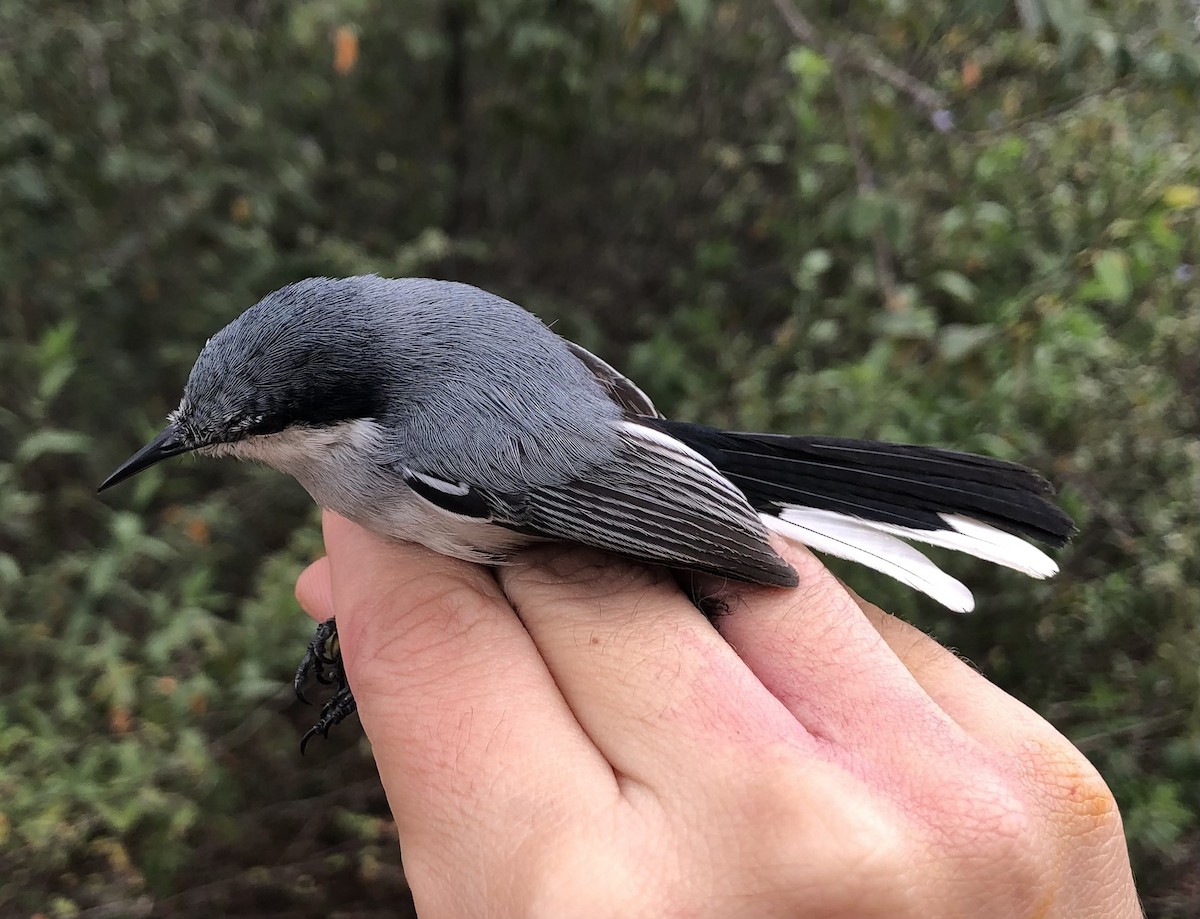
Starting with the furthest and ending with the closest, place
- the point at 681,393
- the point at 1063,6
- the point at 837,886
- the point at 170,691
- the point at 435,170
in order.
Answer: the point at 435,170, the point at 681,393, the point at 170,691, the point at 1063,6, the point at 837,886

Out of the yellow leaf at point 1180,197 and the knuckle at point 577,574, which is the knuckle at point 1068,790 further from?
the yellow leaf at point 1180,197

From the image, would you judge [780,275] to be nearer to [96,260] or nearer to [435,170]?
[435,170]

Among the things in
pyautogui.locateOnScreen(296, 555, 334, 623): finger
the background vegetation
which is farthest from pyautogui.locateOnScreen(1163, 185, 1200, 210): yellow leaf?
pyautogui.locateOnScreen(296, 555, 334, 623): finger

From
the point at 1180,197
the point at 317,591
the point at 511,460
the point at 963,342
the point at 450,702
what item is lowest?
the point at 317,591

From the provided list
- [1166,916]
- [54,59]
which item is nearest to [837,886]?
[1166,916]

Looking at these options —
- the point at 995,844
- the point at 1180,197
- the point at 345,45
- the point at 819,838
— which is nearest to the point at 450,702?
the point at 819,838

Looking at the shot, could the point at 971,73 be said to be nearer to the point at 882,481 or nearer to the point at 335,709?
the point at 882,481

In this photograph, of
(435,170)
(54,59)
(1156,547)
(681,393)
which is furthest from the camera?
(435,170)
